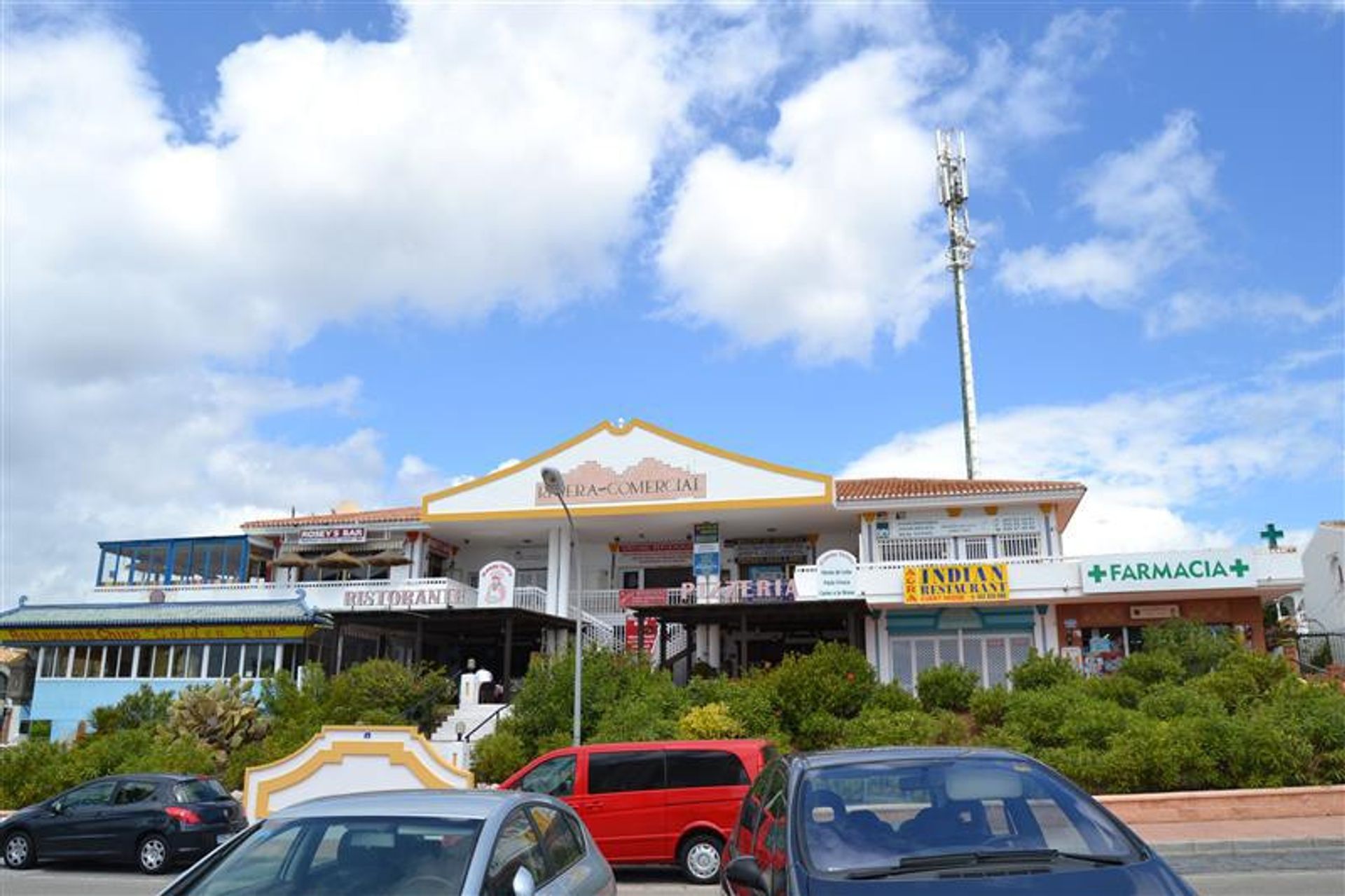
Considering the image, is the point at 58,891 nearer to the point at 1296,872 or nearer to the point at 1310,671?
the point at 1296,872

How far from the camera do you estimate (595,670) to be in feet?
80.4

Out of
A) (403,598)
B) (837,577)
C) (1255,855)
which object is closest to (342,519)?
(403,598)

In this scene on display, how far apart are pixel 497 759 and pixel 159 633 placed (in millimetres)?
16686

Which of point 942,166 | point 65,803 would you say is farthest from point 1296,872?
point 942,166

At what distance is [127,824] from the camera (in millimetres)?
15195

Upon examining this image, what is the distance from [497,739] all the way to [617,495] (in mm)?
11488

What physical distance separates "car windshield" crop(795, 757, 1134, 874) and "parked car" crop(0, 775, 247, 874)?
1319cm

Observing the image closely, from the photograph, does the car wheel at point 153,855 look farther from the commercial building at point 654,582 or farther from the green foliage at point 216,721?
the commercial building at point 654,582

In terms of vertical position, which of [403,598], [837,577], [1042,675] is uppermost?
[837,577]

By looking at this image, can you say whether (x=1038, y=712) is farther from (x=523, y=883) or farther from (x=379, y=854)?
(x=379, y=854)

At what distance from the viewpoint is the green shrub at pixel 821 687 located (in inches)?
894

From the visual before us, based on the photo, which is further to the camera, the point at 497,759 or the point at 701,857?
the point at 497,759

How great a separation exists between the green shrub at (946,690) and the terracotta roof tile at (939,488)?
7531 mm

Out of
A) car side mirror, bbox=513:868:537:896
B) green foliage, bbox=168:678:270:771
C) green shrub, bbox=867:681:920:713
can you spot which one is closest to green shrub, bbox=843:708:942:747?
green shrub, bbox=867:681:920:713
